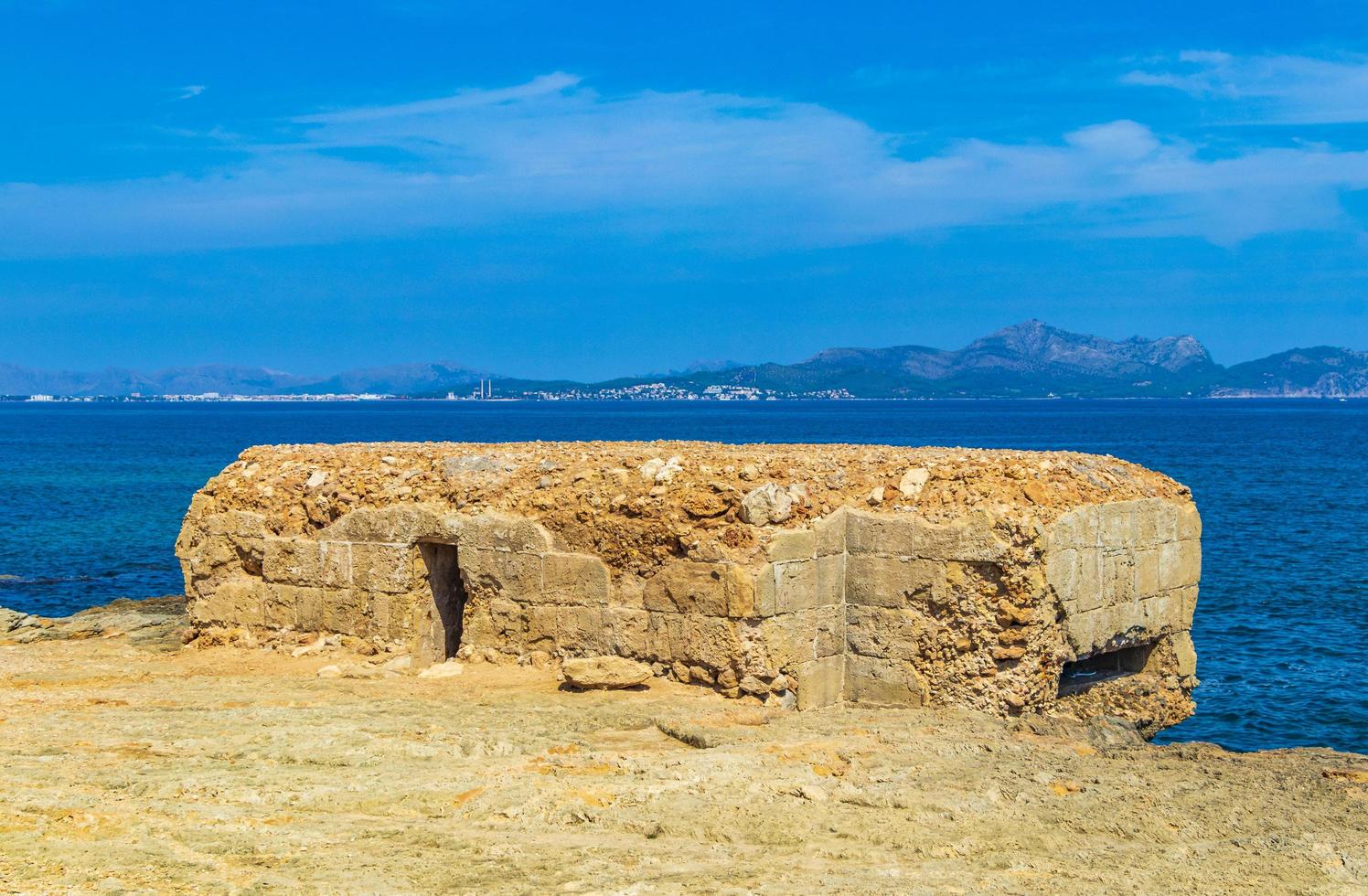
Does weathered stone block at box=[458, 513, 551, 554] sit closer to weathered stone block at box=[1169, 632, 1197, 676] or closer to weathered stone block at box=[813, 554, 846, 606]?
weathered stone block at box=[813, 554, 846, 606]

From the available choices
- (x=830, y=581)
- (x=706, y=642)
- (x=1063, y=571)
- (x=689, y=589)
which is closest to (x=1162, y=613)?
(x=1063, y=571)

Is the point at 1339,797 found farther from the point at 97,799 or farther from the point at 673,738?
the point at 97,799

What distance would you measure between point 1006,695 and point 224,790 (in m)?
6.66

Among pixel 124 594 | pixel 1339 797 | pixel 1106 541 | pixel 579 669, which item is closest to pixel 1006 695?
pixel 1106 541

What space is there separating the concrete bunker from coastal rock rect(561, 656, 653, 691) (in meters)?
0.28

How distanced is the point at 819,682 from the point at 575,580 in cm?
246

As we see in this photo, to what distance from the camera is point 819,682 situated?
12375 mm

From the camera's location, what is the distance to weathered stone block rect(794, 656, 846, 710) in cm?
1222

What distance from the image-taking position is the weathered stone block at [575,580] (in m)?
12.7

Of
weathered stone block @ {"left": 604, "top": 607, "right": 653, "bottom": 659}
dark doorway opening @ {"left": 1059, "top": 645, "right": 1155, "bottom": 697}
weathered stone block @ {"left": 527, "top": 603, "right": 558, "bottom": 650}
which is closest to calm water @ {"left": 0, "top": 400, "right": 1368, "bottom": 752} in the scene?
dark doorway opening @ {"left": 1059, "top": 645, "right": 1155, "bottom": 697}

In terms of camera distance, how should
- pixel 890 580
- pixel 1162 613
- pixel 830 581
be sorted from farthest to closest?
pixel 1162 613, pixel 830 581, pixel 890 580

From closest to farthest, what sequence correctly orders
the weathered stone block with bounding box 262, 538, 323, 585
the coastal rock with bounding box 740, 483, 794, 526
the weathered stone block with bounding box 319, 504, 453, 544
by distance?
the coastal rock with bounding box 740, 483, 794, 526, the weathered stone block with bounding box 319, 504, 453, 544, the weathered stone block with bounding box 262, 538, 323, 585

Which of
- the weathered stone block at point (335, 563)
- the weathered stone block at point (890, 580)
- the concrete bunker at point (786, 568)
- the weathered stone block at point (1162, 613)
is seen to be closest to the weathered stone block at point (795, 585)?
the concrete bunker at point (786, 568)

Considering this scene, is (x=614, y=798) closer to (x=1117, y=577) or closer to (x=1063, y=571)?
(x=1063, y=571)
